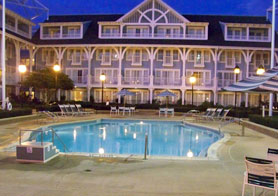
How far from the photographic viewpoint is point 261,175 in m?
4.89

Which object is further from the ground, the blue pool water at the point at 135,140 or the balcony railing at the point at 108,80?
the balcony railing at the point at 108,80

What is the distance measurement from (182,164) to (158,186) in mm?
2065

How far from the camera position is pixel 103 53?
117 feet

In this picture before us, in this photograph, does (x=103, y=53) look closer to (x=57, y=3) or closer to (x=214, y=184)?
(x=214, y=184)

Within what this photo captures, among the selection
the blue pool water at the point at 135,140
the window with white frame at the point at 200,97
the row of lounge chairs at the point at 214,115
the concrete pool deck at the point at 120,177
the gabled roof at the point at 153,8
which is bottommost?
the blue pool water at the point at 135,140

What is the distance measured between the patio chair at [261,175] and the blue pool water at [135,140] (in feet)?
16.7

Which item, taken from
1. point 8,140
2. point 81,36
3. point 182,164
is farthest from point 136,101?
point 182,164

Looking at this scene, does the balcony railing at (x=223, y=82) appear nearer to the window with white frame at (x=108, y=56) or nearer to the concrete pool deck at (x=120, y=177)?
the window with white frame at (x=108, y=56)

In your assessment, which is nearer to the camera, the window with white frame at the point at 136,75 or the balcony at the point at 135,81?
the balcony at the point at 135,81

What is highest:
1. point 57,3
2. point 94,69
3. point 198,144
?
point 57,3

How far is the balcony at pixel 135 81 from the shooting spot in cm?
3381

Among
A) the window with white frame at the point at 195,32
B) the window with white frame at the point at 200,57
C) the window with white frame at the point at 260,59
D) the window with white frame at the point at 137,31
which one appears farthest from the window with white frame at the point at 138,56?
the window with white frame at the point at 260,59

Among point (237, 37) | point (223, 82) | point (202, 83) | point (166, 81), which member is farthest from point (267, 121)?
point (237, 37)

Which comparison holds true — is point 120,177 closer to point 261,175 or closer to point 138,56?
point 261,175
